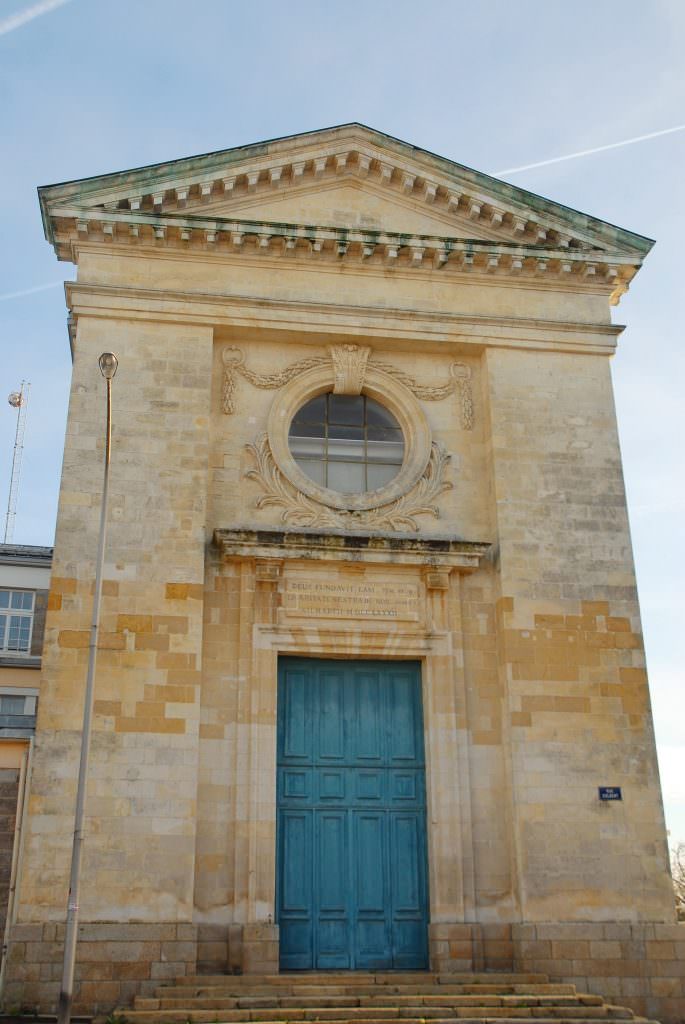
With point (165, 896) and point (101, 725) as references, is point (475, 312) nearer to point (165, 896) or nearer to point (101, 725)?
point (101, 725)

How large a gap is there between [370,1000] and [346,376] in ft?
29.5

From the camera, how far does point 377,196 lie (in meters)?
18.5

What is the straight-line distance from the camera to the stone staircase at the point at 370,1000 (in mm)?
12250

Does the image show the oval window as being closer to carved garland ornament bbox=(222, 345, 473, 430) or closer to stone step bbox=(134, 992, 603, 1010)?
carved garland ornament bbox=(222, 345, 473, 430)

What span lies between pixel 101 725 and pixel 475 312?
341 inches

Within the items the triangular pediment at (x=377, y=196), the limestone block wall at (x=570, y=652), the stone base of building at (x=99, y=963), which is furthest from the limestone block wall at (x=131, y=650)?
the limestone block wall at (x=570, y=652)

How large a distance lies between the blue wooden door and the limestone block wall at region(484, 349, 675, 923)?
1430 mm

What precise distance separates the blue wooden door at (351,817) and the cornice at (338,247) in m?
6.45

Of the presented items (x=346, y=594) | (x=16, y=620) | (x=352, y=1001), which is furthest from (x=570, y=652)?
(x=16, y=620)

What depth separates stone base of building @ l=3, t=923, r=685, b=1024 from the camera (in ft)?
43.8

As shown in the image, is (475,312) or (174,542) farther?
(475,312)

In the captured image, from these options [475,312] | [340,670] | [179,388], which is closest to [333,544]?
[340,670]

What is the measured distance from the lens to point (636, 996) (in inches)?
571

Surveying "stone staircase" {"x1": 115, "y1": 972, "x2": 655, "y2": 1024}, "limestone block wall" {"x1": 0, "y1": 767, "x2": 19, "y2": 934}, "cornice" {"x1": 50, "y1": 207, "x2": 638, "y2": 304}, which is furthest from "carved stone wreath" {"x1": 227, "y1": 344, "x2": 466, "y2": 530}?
"stone staircase" {"x1": 115, "y1": 972, "x2": 655, "y2": 1024}
